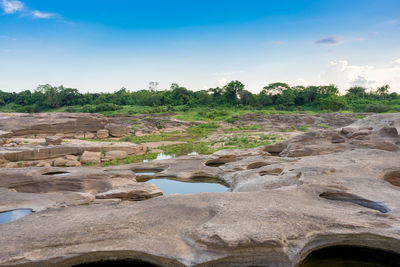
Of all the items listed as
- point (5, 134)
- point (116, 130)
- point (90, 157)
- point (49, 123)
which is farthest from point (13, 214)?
point (116, 130)

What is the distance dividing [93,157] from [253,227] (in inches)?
621

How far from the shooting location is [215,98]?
246 ft

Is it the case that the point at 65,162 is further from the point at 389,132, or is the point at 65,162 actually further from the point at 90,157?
the point at 389,132

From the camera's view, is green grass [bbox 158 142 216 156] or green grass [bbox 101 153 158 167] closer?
green grass [bbox 101 153 158 167]

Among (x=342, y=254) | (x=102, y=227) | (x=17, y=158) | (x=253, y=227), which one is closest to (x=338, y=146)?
(x=342, y=254)

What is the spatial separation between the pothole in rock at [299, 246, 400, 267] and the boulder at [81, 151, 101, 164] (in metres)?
16.0

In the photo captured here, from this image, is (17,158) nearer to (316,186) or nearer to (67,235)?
(67,235)

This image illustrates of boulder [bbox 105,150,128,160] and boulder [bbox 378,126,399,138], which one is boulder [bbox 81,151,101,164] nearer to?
boulder [bbox 105,150,128,160]

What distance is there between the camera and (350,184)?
360 inches

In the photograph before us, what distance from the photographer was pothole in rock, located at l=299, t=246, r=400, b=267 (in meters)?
6.12

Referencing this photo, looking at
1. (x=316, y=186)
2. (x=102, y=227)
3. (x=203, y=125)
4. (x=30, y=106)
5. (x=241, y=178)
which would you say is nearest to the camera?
(x=102, y=227)

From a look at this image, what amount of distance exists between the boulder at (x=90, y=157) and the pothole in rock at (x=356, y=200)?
15.1 metres

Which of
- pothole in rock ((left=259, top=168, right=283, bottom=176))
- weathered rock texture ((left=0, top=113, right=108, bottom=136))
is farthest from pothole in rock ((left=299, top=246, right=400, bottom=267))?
weathered rock texture ((left=0, top=113, right=108, bottom=136))

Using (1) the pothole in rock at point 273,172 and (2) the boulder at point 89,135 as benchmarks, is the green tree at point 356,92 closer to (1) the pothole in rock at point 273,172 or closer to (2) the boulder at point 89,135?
(2) the boulder at point 89,135
